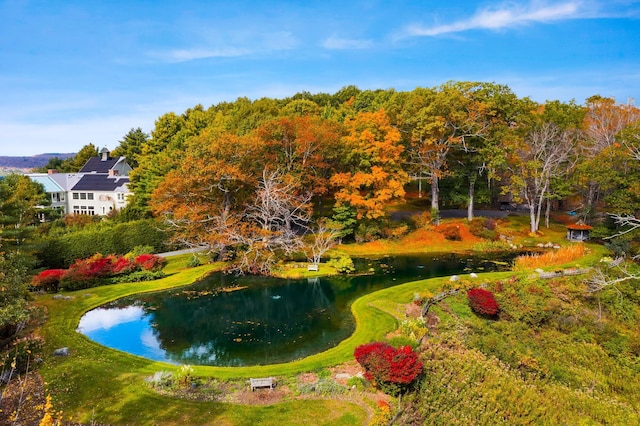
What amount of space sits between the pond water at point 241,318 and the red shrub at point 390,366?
195 inches

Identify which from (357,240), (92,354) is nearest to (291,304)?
(92,354)

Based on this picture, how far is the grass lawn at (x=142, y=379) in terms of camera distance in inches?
600

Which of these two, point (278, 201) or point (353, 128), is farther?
point (353, 128)

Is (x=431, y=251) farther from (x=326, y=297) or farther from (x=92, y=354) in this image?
(x=92, y=354)

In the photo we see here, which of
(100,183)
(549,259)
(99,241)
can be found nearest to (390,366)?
(549,259)

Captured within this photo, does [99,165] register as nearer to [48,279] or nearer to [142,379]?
[48,279]

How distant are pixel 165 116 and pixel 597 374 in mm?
69686

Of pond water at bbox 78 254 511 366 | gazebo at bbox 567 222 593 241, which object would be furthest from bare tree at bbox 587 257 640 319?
gazebo at bbox 567 222 593 241

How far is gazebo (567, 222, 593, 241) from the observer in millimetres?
43688

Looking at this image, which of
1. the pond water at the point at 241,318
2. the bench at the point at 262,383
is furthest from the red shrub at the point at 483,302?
the bench at the point at 262,383

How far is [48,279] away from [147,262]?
692 centimetres

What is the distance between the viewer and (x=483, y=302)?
2553 cm

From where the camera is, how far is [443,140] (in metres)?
49.3

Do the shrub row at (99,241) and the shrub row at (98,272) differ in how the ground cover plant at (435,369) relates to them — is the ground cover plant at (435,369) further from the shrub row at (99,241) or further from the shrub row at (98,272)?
the shrub row at (99,241)
